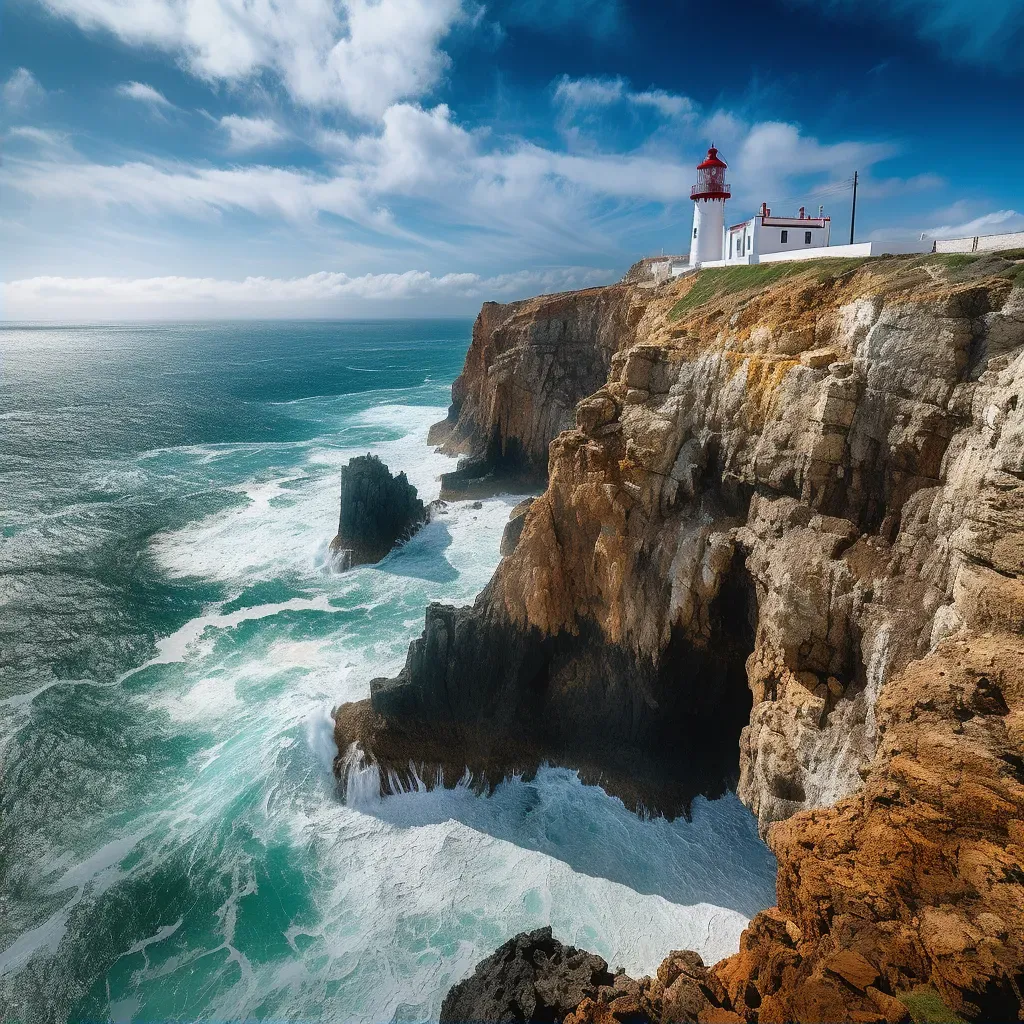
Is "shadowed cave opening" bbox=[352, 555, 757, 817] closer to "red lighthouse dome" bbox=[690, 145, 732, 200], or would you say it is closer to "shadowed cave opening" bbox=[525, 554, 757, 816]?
"shadowed cave opening" bbox=[525, 554, 757, 816]

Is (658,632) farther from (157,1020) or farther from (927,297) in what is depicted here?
(157,1020)

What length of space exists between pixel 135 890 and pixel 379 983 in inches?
335

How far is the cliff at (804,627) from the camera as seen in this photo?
866 centimetres

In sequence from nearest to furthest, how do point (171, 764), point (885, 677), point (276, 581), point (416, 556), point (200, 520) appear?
1. point (885, 677)
2. point (171, 764)
3. point (276, 581)
4. point (416, 556)
5. point (200, 520)

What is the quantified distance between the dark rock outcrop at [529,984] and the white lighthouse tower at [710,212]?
4023cm

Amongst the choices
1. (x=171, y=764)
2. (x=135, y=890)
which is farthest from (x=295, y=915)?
(x=171, y=764)

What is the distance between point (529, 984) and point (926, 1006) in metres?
7.98

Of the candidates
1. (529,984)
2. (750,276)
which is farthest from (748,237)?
(529,984)

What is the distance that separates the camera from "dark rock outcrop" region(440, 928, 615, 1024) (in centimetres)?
1191

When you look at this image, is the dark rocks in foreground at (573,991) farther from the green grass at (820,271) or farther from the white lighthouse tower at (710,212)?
the white lighthouse tower at (710,212)

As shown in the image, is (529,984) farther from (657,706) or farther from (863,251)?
(863,251)

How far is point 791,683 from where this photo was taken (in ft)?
49.0

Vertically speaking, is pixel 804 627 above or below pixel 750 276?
below

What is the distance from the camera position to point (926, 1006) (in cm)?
754
